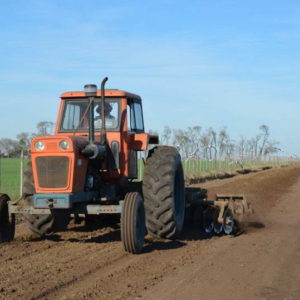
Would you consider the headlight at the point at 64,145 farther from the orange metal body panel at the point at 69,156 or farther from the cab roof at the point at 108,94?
the cab roof at the point at 108,94

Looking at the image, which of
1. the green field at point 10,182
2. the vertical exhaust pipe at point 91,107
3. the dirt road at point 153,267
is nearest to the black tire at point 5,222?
the dirt road at point 153,267

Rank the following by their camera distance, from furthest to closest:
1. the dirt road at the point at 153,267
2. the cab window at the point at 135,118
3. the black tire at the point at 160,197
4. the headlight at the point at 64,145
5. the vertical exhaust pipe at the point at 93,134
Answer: the cab window at the point at 135,118
the black tire at the point at 160,197
the vertical exhaust pipe at the point at 93,134
the headlight at the point at 64,145
the dirt road at the point at 153,267

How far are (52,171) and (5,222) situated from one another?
1395mm

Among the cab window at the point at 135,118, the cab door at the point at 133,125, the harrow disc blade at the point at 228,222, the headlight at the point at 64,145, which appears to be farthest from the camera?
the harrow disc blade at the point at 228,222

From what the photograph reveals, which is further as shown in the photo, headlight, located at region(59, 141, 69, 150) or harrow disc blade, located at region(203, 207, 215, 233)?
harrow disc blade, located at region(203, 207, 215, 233)

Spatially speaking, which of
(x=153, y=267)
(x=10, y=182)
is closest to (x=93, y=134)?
(x=153, y=267)

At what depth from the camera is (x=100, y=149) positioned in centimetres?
850

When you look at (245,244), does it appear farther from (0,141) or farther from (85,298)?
(0,141)

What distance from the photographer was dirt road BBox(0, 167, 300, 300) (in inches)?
242

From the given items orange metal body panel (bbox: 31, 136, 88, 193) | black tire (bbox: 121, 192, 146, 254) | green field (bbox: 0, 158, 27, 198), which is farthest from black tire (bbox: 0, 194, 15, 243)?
green field (bbox: 0, 158, 27, 198)

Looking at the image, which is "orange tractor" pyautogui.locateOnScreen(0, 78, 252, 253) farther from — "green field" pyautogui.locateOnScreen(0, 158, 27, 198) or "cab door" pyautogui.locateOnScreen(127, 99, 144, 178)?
"green field" pyautogui.locateOnScreen(0, 158, 27, 198)

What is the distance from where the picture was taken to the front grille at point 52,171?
26.5 feet

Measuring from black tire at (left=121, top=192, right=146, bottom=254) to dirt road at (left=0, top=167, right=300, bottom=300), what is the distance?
0.17 m

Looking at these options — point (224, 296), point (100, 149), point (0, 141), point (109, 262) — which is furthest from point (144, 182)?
point (0, 141)
